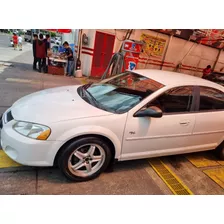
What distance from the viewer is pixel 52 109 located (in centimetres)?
234

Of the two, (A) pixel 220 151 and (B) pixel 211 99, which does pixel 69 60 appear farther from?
(A) pixel 220 151

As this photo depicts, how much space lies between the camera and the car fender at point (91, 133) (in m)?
2.14

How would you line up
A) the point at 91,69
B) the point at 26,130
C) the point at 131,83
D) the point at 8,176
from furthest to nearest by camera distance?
1. the point at 91,69
2. the point at 131,83
3. the point at 8,176
4. the point at 26,130

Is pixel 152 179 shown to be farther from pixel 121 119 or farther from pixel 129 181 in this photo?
pixel 121 119

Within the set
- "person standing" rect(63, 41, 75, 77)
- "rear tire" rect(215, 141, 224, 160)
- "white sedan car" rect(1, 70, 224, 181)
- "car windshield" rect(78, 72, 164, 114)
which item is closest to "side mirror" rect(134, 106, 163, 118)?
"white sedan car" rect(1, 70, 224, 181)

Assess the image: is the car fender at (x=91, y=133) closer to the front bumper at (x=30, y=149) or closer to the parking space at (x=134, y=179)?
the front bumper at (x=30, y=149)

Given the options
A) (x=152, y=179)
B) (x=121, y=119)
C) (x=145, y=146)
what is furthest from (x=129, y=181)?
(x=121, y=119)

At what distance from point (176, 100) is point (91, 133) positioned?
4.57 feet

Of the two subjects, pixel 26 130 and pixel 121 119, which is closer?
pixel 26 130

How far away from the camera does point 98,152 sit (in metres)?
2.46

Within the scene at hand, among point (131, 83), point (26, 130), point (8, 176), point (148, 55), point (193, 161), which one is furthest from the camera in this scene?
point (148, 55)

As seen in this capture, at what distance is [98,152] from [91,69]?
23.9 feet

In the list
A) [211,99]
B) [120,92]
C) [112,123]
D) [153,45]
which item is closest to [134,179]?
[112,123]

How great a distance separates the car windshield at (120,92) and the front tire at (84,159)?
1.67 ft
